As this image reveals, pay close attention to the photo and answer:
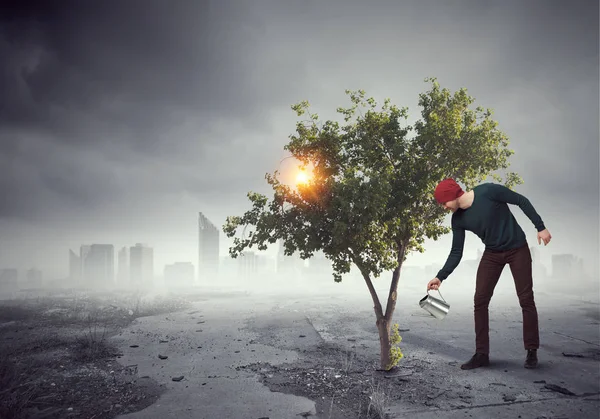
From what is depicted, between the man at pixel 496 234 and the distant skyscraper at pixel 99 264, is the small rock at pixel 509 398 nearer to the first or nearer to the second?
the man at pixel 496 234

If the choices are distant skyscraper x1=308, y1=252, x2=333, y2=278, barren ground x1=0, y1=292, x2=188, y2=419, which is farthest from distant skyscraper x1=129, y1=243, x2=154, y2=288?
barren ground x1=0, y1=292, x2=188, y2=419

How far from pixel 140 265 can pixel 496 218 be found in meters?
84.2

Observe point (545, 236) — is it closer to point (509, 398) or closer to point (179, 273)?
point (509, 398)

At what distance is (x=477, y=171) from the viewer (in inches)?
370

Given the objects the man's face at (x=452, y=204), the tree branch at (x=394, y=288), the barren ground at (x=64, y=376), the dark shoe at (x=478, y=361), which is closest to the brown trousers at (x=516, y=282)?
the dark shoe at (x=478, y=361)

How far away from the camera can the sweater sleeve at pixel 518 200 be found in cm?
391

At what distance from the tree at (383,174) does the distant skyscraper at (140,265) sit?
7679 centimetres

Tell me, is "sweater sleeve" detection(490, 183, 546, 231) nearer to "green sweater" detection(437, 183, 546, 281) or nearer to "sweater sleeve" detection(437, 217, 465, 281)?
"green sweater" detection(437, 183, 546, 281)

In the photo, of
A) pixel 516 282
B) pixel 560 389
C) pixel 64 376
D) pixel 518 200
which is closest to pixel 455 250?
pixel 516 282

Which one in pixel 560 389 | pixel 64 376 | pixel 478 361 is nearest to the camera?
pixel 478 361

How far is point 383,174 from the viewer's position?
323 inches

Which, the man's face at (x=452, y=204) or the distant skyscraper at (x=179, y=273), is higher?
the man's face at (x=452, y=204)

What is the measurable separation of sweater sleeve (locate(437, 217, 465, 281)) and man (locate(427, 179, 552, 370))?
0.01 meters

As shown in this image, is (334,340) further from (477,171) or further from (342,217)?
(477,171)
